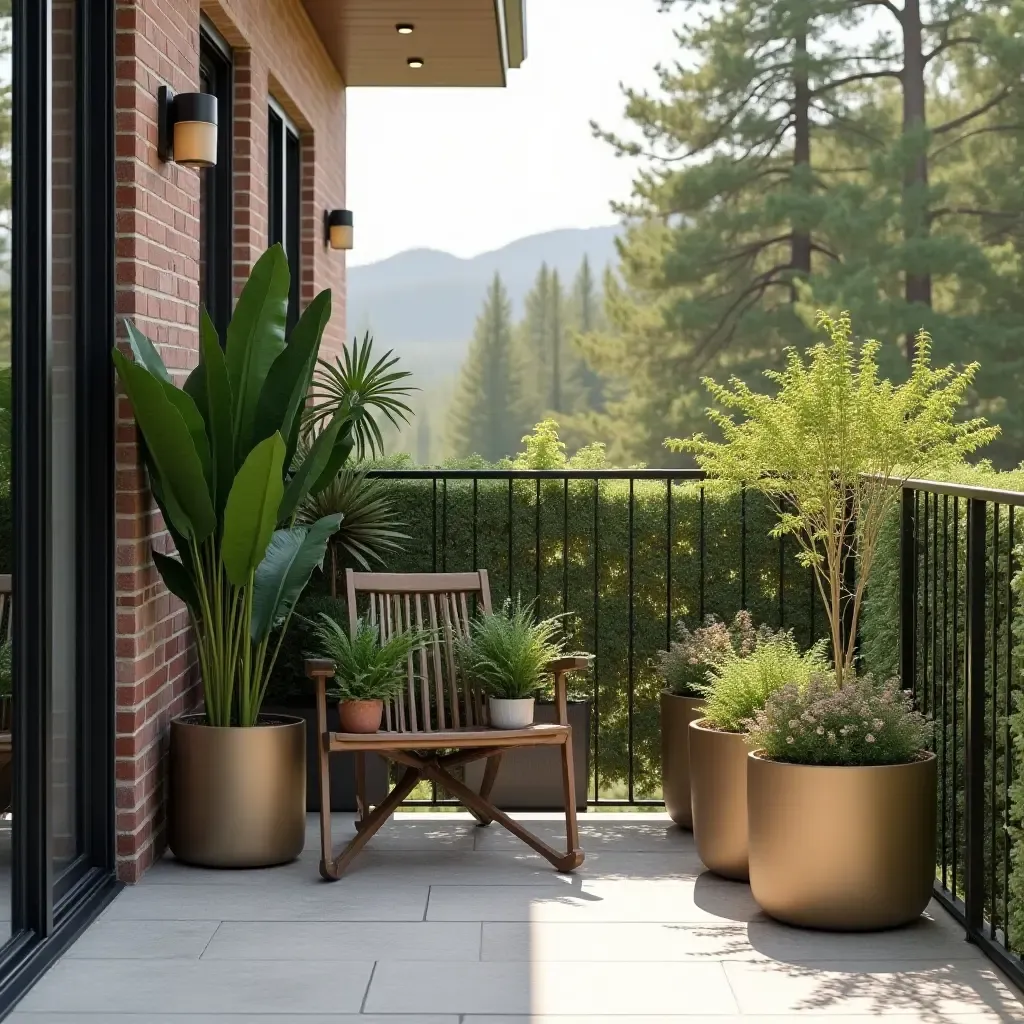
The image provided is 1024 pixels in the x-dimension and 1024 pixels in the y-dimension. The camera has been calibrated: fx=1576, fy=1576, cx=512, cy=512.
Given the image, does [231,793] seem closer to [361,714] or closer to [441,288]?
[361,714]

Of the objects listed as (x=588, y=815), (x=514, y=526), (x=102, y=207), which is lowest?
(x=588, y=815)

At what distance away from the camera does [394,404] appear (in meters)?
6.03

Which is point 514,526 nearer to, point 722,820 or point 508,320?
point 722,820

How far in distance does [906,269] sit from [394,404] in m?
14.3

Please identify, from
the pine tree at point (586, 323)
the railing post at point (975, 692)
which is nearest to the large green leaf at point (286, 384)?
the railing post at point (975, 692)

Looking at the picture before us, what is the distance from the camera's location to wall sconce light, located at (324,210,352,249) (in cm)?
817

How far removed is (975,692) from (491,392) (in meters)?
32.1

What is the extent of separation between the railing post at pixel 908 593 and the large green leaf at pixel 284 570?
172cm

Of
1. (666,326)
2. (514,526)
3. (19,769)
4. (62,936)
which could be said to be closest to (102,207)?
(19,769)

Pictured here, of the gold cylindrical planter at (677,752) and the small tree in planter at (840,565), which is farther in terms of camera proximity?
the gold cylindrical planter at (677,752)

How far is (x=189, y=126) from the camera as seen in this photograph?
4539 millimetres

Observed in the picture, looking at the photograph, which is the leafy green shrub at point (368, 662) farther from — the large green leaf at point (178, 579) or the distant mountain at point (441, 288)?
the distant mountain at point (441, 288)

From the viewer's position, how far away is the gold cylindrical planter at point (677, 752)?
5.04m

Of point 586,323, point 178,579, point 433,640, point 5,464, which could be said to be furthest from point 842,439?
point 586,323
